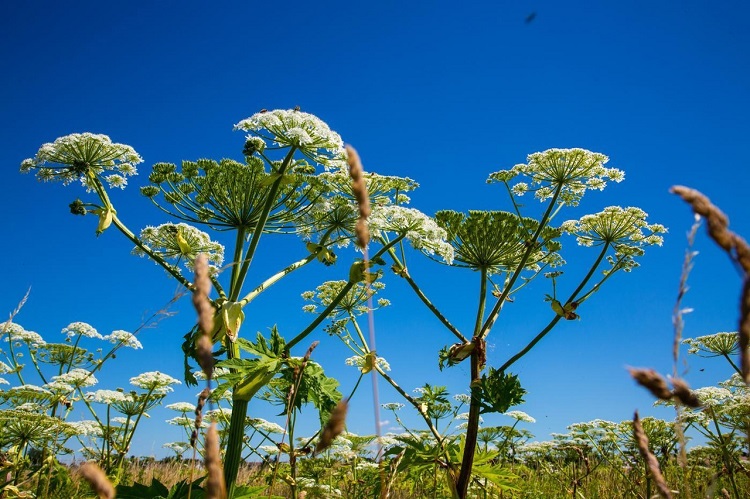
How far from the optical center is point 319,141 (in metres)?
6.23

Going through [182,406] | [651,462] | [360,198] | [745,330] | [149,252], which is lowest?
[651,462]

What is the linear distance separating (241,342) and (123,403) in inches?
171

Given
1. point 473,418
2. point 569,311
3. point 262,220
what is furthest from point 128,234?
point 569,311

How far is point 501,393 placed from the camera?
5.97 metres

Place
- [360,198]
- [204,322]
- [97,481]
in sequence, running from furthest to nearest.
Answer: [360,198], [204,322], [97,481]

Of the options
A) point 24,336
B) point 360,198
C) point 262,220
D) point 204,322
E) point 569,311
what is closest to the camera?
point 204,322

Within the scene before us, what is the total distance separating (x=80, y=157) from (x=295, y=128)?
291 cm

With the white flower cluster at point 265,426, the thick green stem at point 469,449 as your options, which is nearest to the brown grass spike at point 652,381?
the thick green stem at point 469,449

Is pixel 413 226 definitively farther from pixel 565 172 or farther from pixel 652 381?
pixel 652 381

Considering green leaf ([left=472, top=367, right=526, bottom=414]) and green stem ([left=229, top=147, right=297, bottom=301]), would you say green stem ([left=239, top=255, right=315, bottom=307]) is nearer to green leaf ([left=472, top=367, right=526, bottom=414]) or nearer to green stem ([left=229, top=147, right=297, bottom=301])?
green stem ([left=229, top=147, right=297, bottom=301])

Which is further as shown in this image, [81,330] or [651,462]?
[81,330]

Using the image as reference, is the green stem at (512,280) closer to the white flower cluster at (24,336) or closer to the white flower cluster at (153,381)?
the white flower cluster at (153,381)

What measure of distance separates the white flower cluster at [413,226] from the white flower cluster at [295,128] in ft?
2.80

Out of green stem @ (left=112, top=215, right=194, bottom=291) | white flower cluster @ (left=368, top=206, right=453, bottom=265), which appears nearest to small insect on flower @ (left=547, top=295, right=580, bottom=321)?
white flower cluster @ (left=368, top=206, right=453, bottom=265)
